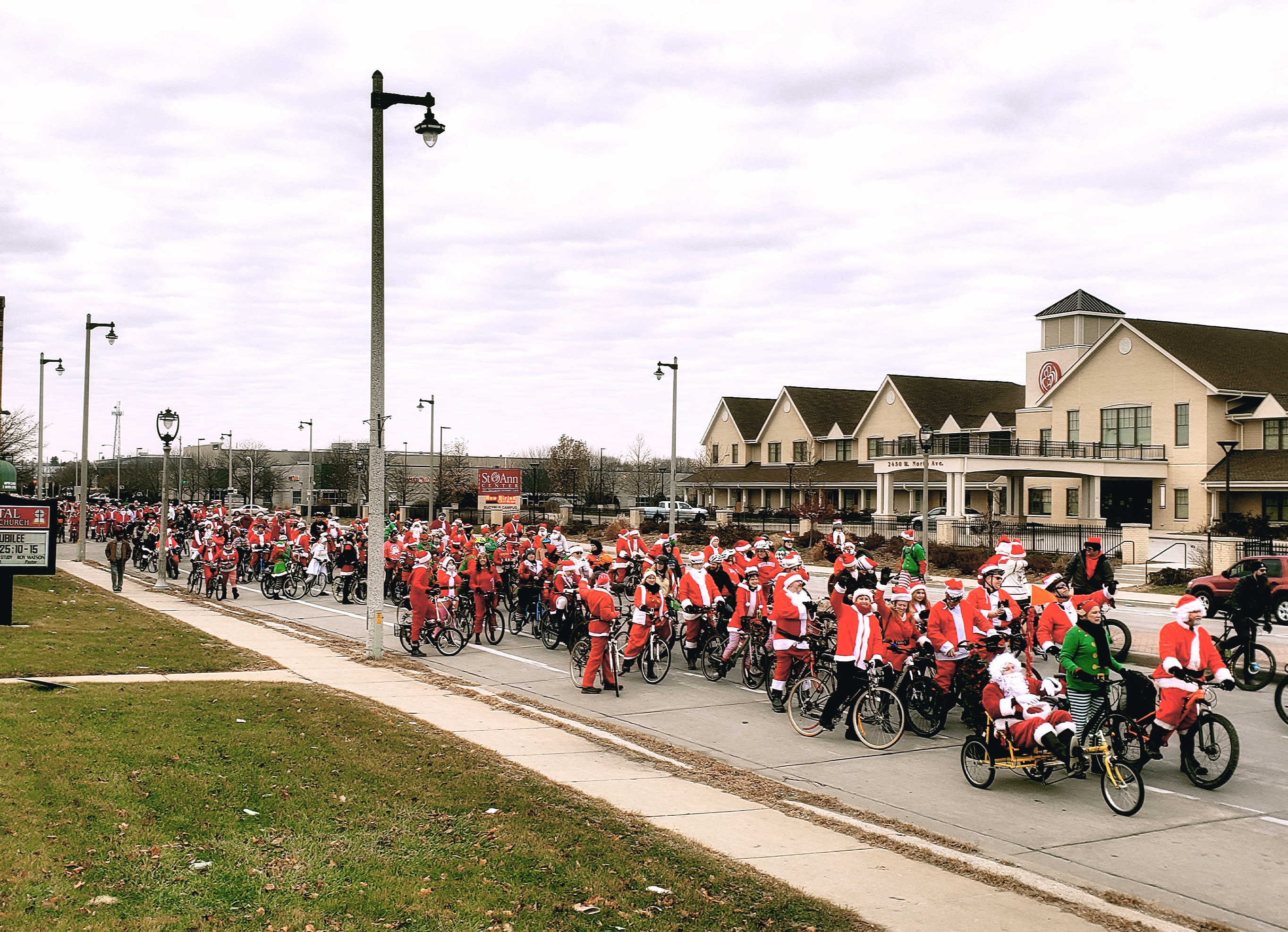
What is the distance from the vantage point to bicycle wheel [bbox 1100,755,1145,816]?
30.7ft

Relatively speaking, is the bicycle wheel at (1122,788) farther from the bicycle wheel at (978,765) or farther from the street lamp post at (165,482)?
the street lamp post at (165,482)

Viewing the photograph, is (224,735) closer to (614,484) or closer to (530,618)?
(530,618)

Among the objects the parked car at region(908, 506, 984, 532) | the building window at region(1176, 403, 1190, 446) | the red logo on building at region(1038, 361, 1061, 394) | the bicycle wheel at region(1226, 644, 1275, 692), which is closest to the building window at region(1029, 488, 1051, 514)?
the parked car at region(908, 506, 984, 532)

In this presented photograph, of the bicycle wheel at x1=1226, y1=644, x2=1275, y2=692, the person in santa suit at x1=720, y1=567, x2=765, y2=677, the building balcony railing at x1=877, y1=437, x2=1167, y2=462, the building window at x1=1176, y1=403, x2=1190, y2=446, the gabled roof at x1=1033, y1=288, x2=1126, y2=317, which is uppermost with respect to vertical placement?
the gabled roof at x1=1033, y1=288, x2=1126, y2=317

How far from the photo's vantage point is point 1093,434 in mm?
54406

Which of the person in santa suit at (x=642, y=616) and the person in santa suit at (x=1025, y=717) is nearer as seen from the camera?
the person in santa suit at (x=1025, y=717)

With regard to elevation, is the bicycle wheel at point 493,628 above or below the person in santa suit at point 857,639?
below

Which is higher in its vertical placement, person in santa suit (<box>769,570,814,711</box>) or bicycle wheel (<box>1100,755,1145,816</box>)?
person in santa suit (<box>769,570,814,711</box>)

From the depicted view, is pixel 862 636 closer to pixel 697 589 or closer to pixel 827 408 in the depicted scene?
pixel 697 589

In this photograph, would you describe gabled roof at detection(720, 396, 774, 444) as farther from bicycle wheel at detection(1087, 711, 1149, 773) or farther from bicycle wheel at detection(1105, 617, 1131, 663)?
bicycle wheel at detection(1087, 711, 1149, 773)

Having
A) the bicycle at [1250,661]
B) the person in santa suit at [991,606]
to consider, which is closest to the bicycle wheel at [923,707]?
the person in santa suit at [991,606]

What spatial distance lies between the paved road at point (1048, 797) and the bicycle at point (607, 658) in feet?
0.81

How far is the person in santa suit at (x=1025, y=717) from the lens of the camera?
32.6ft

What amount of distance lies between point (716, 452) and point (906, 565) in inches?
2536
